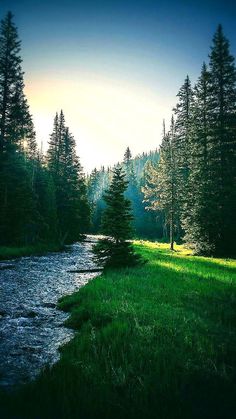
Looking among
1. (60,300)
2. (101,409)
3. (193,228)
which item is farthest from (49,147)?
(101,409)

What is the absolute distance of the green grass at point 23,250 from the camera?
24688mm

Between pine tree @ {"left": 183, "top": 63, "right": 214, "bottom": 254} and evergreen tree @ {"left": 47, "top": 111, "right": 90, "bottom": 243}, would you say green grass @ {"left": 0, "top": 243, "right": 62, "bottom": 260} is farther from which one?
pine tree @ {"left": 183, "top": 63, "right": 214, "bottom": 254}

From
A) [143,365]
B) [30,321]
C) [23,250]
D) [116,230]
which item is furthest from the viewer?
[23,250]

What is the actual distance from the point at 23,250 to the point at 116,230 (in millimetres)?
12349

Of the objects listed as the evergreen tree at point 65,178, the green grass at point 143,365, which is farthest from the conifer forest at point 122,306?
the evergreen tree at point 65,178

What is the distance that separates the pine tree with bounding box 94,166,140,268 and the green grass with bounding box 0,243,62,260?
31.0 feet

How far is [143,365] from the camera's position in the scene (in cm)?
563

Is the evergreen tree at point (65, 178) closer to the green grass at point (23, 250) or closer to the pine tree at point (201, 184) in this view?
the green grass at point (23, 250)

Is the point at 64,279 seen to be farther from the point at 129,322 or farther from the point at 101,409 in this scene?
the point at 101,409

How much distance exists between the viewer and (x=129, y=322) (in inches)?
319

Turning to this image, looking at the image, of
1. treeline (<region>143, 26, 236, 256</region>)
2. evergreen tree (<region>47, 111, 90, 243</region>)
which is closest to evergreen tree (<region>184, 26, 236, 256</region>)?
treeline (<region>143, 26, 236, 256</region>)

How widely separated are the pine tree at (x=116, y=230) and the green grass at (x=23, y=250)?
31.0 feet

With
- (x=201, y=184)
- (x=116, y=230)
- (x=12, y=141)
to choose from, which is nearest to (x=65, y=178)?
(x=12, y=141)

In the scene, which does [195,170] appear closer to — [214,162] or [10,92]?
[214,162]
